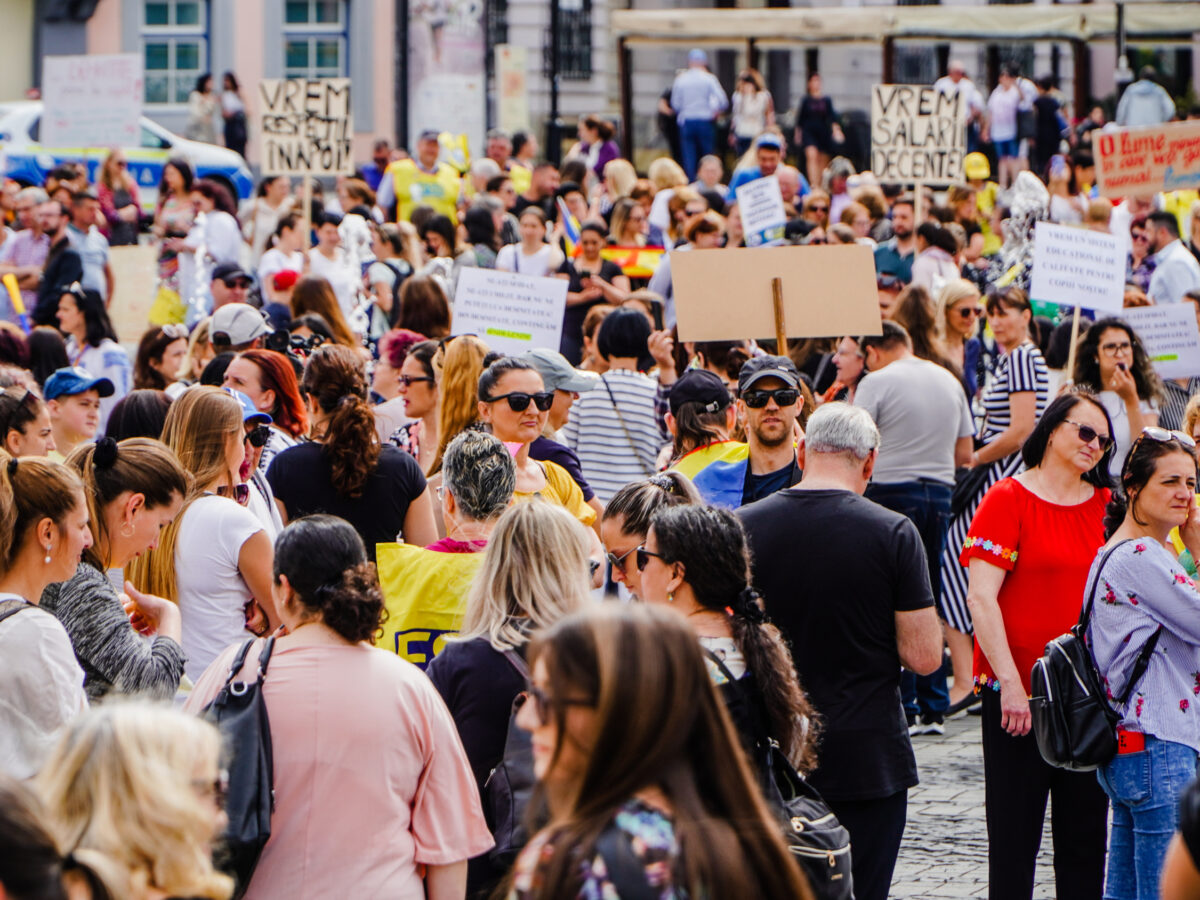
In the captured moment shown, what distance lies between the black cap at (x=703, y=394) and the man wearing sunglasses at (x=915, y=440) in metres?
2.02

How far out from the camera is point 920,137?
13.8 m

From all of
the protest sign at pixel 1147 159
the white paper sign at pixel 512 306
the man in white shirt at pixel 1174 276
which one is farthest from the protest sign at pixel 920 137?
the white paper sign at pixel 512 306

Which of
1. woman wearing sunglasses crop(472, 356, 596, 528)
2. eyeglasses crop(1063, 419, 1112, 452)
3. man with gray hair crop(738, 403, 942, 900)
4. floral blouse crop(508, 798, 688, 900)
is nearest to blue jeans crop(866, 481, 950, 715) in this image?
woman wearing sunglasses crop(472, 356, 596, 528)

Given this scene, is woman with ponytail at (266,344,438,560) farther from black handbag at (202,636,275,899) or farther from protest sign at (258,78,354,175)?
protest sign at (258,78,354,175)

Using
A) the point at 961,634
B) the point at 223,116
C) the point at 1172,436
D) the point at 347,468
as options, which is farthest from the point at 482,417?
the point at 223,116

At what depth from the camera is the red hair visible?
685 centimetres

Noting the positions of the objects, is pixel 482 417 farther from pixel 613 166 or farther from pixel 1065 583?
pixel 613 166

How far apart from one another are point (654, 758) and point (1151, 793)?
299cm

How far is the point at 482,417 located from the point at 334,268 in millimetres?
6375

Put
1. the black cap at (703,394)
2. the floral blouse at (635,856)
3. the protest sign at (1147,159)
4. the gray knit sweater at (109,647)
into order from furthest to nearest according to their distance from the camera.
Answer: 1. the protest sign at (1147,159)
2. the black cap at (703,394)
3. the gray knit sweater at (109,647)
4. the floral blouse at (635,856)

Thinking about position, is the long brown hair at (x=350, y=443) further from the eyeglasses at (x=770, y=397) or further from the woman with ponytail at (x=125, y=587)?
the eyeglasses at (x=770, y=397)

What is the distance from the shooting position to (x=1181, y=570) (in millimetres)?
5066

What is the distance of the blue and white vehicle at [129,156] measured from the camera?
22.0 m

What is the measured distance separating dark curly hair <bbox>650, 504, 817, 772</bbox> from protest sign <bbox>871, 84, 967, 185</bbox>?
33.1 feet
